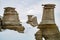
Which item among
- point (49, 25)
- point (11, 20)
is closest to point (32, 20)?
point (11, 20)

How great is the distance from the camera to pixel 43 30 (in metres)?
25.0

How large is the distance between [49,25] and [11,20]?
622 cm

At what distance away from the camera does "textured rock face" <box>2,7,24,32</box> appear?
29422 mm

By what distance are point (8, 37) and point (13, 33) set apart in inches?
69.2

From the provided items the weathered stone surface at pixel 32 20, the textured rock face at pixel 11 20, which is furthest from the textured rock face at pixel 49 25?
the weathered stone surface at pixel 32 20

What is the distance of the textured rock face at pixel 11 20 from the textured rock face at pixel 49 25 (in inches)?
201

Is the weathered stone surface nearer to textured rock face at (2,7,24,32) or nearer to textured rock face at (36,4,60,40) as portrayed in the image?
textured rock face at (2,7,24,32)

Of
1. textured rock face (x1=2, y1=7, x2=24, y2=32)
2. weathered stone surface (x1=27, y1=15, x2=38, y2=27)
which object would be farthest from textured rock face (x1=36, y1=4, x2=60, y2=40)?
weathered stone surface (x1=27, y1=15, x2=38, y2=27)

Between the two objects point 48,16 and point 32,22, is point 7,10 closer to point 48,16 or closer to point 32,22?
point 48,16

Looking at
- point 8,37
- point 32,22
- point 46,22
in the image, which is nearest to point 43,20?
point 46,22

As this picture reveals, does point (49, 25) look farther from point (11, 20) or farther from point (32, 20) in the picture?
point (32, 20)

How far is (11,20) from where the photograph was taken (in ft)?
98.7

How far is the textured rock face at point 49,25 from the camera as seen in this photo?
24577 millimetres

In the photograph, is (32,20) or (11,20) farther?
(32,20)
